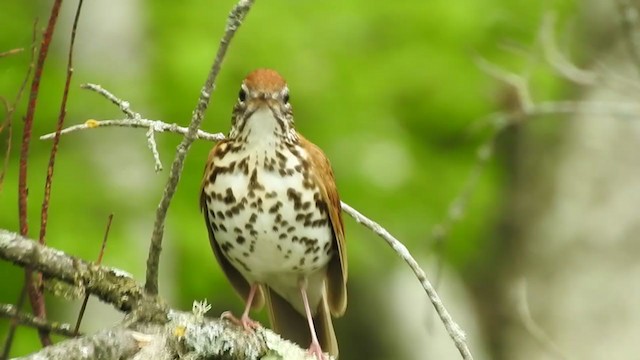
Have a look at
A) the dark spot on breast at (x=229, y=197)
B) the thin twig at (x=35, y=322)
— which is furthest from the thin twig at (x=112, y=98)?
the dark spot on breast at (x=229, y=197)

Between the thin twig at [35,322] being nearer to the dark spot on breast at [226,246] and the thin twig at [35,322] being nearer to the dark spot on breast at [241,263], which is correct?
the dark spot on breast at [226,246]

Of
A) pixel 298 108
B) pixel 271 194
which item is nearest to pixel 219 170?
pixel 271 194

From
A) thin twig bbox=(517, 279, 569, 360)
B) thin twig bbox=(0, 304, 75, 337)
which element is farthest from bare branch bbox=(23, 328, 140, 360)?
thin twig bbox=(517, 279, 569, 360)

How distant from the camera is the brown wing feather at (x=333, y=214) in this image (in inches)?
182

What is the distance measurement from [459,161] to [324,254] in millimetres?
5813

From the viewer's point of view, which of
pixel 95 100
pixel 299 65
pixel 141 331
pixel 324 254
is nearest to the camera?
pixel 141 331

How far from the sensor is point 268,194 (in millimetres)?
4438

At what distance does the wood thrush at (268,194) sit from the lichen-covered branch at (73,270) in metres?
1.11

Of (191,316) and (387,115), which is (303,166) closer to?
(191,316)

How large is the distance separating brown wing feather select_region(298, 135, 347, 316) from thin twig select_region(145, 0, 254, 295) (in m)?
1.42

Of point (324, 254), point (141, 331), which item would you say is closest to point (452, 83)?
point (324, 254)

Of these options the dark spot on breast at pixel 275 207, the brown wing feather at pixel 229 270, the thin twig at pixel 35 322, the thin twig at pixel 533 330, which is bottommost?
the thin twig at pixel 35 322

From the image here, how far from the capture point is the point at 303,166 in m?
4.56

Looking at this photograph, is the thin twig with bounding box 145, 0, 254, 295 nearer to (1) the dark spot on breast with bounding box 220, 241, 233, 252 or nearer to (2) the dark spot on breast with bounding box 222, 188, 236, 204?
(2) the dark spot on breast with bounding box 222, 188, 236, 204
